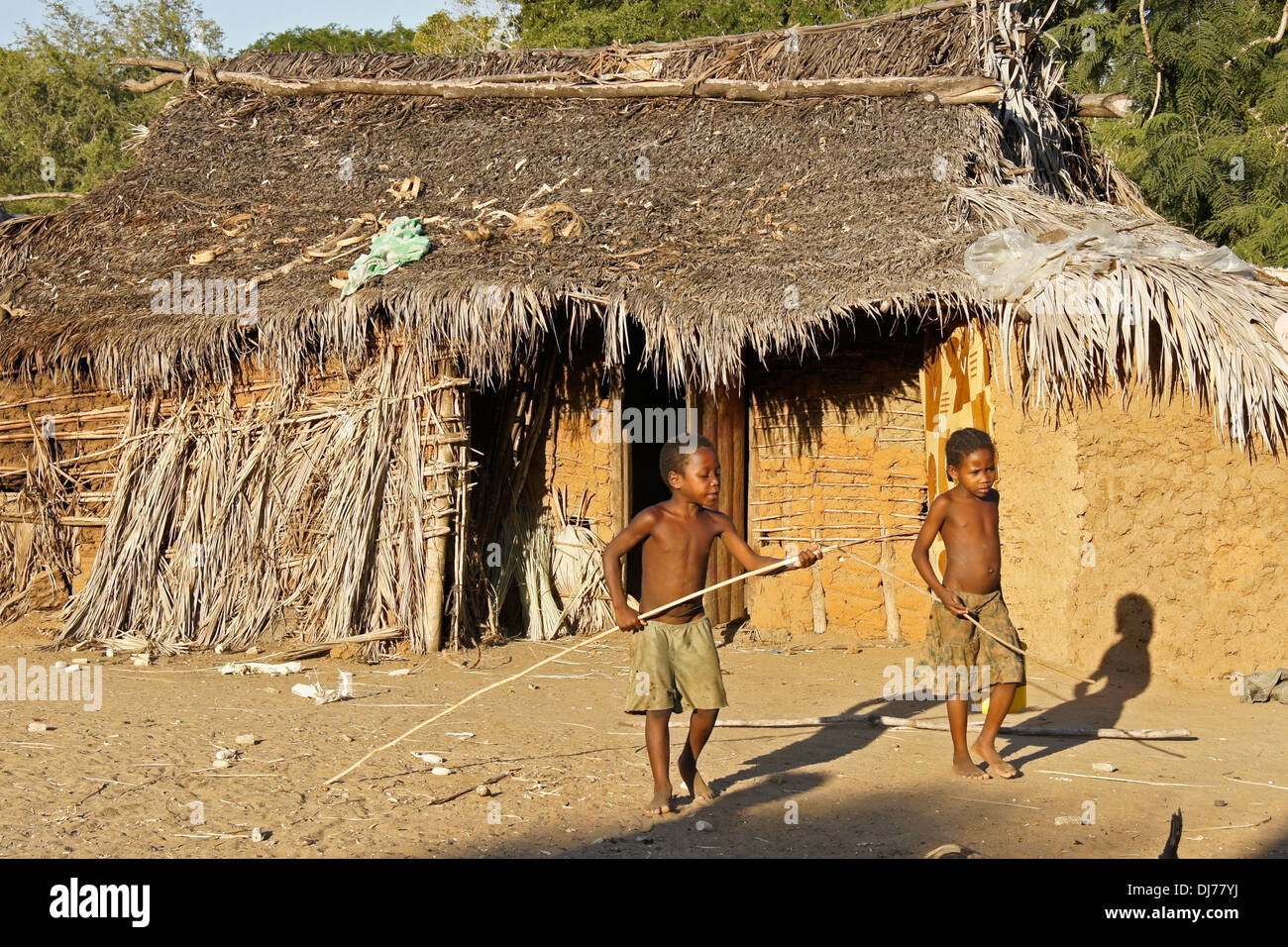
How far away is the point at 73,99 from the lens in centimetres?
2544

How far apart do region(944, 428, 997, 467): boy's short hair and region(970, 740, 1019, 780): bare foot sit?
1.19 meters

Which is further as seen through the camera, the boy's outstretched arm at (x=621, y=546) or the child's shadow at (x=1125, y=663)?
the child's shadow at (x=1125, y=663)

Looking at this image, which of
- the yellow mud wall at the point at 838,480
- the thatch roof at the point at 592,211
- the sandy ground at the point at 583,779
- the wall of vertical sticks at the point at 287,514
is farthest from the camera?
the yellow mud wall at the point at 838,480

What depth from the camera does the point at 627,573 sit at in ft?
33.4

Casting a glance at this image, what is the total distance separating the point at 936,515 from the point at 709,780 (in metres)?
1.45

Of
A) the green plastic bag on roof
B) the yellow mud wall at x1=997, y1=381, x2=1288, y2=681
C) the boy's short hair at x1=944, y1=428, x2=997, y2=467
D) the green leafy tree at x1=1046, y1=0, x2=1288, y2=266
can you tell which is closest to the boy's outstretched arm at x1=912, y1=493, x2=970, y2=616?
the boy's short hair at x1=944, y1=428, x2=997, y2=467

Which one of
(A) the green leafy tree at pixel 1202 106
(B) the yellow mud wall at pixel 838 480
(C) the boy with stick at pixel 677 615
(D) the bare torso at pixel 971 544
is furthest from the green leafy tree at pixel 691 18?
(C) the boy with stick at pixel 677 615

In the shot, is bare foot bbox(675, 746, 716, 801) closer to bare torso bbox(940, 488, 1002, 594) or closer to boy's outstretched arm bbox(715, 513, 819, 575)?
boy's outstretched arm bbox(715, 513, 819, 575)

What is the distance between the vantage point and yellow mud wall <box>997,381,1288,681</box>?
6500 millimetres

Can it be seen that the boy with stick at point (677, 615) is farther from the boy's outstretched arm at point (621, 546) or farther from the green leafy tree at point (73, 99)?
the green leafy tree at point (73, 99)

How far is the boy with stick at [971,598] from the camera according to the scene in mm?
4805

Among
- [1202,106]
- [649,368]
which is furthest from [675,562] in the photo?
[1202,106]

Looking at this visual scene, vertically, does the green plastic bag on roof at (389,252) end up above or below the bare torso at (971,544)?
above

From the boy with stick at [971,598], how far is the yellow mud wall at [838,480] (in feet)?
11.1
